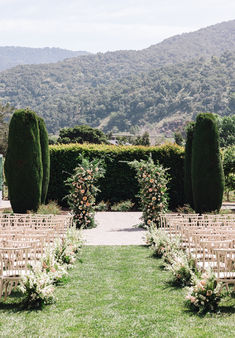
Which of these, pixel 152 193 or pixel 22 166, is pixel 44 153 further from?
pixel 152 193

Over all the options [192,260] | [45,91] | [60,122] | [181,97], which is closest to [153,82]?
[181,97]

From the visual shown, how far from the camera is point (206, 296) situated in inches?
231

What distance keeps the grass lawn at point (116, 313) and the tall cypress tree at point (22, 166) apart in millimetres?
7624

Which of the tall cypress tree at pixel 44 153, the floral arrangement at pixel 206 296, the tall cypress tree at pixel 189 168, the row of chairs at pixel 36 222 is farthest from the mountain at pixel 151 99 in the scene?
the floral arrangement at pixel 206 296

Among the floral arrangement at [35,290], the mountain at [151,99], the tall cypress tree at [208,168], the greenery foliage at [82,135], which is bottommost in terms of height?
the floral arrangement at [35,290]

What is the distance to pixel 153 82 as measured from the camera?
449ft

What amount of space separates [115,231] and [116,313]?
8.72 metres

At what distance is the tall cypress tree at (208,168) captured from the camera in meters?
16.0

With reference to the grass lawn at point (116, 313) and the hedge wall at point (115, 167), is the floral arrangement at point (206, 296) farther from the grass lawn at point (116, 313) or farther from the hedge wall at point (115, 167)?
the hedge wall at point (115, 167)

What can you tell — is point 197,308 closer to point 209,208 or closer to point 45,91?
point 209,208

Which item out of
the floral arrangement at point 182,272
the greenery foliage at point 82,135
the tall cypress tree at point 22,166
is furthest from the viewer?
the greenery foliage at point 82,135

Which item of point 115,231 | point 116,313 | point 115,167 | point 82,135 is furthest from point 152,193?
point 82,135

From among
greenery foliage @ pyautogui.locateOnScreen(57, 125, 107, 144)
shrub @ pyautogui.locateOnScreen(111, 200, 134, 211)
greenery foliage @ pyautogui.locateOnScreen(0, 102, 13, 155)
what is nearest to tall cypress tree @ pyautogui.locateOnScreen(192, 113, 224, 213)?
shrub @ pyautogui.locateOnScreen(111, 200, 134, 211)

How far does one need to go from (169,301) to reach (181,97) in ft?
395
